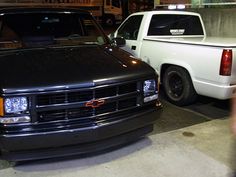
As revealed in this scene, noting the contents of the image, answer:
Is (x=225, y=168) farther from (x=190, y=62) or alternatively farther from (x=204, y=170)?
(x=190, y=62)

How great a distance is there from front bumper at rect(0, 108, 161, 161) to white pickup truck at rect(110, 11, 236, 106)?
1.69 meters

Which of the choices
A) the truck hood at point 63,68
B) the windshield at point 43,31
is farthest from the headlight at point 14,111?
the windshield at point 43,31

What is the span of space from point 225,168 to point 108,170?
1.31 m

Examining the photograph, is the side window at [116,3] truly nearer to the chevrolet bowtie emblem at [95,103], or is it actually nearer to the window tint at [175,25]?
the window tint at [175,25]

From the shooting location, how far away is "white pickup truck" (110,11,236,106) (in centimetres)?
511

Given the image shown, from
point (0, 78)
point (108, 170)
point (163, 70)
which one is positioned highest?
point (0, 78)

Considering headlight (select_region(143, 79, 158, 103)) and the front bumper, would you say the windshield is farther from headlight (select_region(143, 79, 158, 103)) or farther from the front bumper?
the front bumper

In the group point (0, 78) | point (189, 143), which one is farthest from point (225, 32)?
point (0, 78)

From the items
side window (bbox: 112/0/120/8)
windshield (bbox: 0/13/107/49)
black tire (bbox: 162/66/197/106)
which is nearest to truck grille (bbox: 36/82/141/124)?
windshield (bbox: 0/13/107/49)

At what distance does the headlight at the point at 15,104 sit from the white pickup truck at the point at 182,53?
292 centimetres

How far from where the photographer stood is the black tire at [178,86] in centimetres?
582

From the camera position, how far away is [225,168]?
3928mm

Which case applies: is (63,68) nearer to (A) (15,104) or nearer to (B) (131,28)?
(A) (15,104)

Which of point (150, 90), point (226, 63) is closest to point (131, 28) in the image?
point (226, 63)
